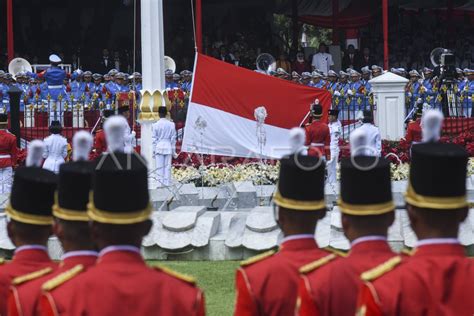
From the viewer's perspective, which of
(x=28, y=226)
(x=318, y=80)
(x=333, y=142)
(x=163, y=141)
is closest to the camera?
(x=28, y=226)

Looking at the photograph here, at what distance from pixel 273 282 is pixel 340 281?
385 millimetres

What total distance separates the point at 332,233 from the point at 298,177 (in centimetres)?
700

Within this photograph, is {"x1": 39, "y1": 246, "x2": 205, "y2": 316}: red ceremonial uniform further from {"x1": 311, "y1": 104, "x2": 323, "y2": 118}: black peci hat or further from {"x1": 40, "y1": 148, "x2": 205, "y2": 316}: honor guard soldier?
{"x1": 311, "y1": 104, "x2": 323, "y2": 118}: black peci hat

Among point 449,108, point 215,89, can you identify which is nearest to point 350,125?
point 449,108

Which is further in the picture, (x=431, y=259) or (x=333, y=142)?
(x=333, y=142)

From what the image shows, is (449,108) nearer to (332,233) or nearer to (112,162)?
(332,233)

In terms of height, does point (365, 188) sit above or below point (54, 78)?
below

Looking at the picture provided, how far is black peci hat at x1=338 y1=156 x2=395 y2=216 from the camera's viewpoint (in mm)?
4992

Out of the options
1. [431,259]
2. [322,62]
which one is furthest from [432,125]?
[322,62]

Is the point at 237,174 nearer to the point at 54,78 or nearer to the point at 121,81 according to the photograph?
the point at 121,81

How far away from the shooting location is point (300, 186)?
5.34 m

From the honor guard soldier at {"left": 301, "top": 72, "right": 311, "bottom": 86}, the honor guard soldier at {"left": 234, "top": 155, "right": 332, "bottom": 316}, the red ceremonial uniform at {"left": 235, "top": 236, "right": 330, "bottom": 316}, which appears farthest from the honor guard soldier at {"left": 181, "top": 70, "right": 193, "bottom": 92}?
the red ceremonial uniform at {"left": 235, "top": 236, "right": 330, "bottom": 316}

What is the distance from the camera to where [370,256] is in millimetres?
4914

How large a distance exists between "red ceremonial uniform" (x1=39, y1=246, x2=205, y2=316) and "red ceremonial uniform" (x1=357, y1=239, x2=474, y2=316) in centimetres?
69
